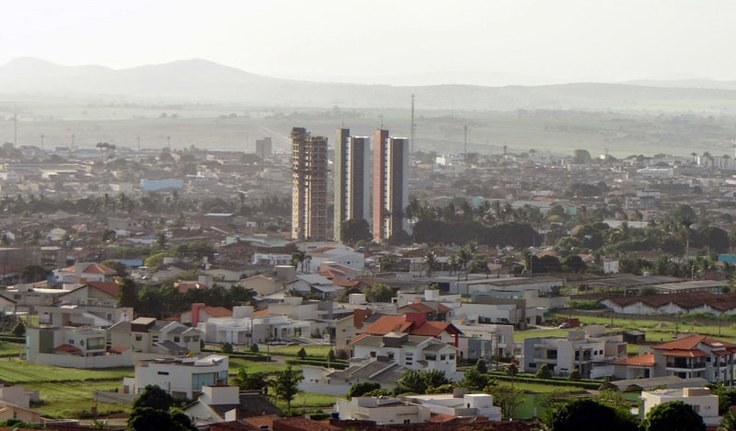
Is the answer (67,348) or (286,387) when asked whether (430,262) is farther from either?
(286,387)

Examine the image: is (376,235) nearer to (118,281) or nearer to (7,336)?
(118,281)

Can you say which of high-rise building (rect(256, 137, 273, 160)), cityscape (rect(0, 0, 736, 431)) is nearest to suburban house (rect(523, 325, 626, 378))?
cityscape (rect(0, 0, 736, 431))

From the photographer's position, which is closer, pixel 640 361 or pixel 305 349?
pixel 640 361

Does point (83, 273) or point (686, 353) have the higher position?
point (686, 353)

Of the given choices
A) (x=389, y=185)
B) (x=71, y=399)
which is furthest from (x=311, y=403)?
(x=389, y=185)

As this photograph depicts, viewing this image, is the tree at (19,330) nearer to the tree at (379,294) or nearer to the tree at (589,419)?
the tree at (379,294)

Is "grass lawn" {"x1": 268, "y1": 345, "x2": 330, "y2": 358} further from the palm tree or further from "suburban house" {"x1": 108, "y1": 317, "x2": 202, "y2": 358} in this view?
the palm tree
